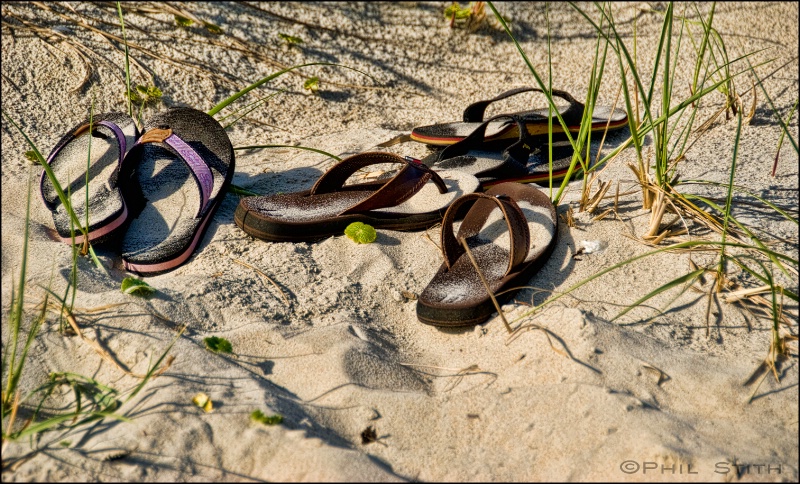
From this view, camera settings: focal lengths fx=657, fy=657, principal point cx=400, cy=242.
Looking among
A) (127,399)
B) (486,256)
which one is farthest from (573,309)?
(127,399)

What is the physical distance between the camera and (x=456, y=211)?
2.22 metres

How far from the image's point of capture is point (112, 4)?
146 inches

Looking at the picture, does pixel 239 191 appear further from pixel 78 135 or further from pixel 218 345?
pixel 218 345

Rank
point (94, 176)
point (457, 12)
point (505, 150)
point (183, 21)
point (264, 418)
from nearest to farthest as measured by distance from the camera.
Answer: point (264, 418)
point (94, 176)
point (505, 150)
point (183, 21)
point (457, 12)

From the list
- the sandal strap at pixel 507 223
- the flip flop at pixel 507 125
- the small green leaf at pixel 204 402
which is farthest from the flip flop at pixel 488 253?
the small green leaf at pixel 204 402

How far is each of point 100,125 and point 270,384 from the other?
154cm

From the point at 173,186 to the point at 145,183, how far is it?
0.13 m

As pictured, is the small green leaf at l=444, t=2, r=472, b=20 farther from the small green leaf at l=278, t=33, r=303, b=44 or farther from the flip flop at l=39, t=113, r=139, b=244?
the flip flop at l=39, t=113, r=139, b=244

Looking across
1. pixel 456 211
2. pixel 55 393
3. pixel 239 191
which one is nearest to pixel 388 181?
pixel 456 211

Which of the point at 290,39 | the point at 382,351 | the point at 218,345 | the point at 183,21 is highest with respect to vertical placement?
the point at 183,21

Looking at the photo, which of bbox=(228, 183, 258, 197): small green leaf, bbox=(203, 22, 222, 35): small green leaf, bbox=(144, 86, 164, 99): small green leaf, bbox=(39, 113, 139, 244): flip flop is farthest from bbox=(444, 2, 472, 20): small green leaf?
bbox=(39, 113, 139, 244): flip flop

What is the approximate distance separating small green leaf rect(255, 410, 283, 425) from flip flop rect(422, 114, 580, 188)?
1.53 m

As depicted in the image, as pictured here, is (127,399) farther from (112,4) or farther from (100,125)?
(112,4)

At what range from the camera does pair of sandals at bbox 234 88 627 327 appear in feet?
6.93
